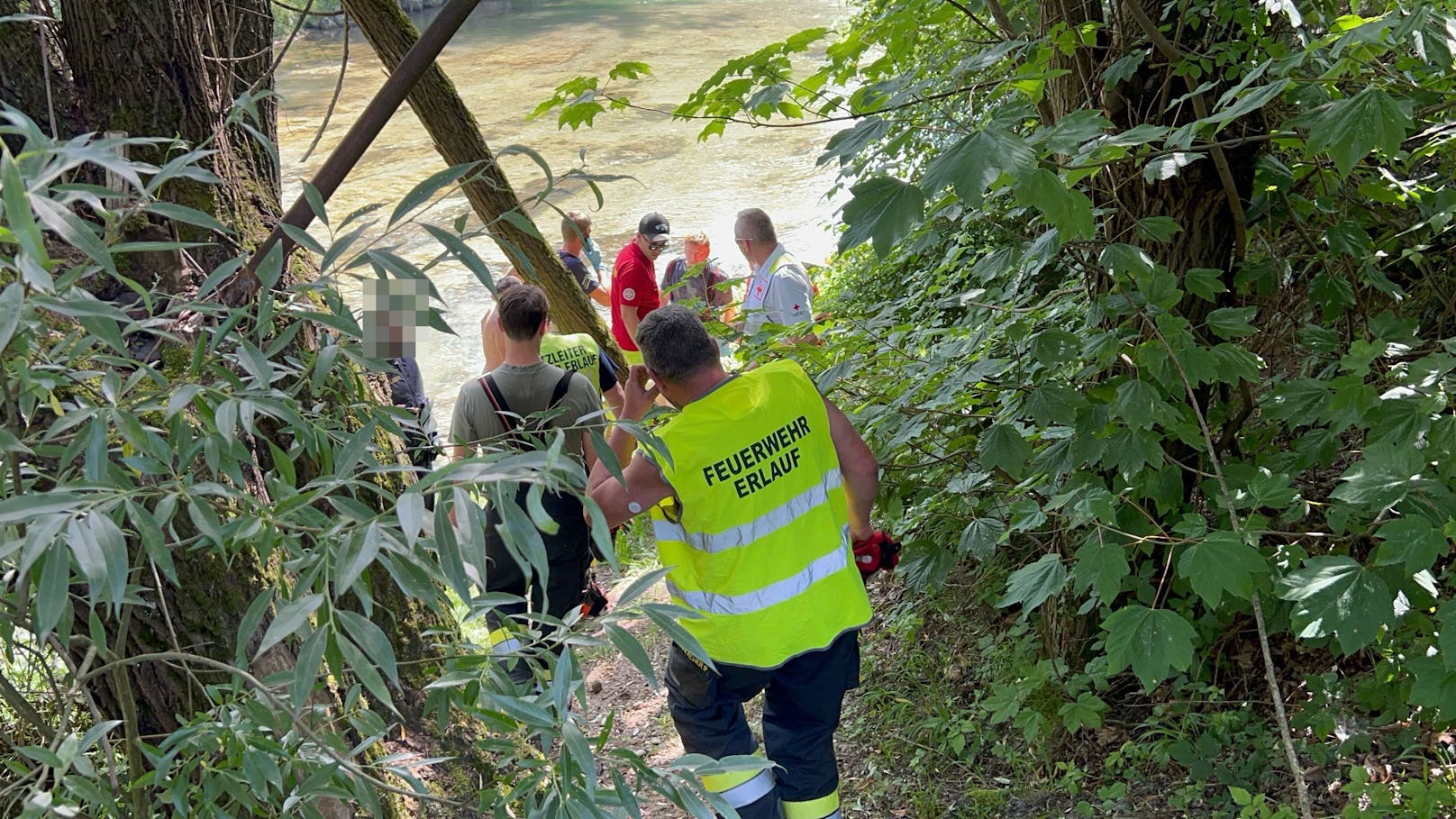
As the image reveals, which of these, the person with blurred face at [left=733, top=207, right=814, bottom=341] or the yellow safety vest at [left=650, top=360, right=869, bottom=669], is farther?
the person with blurred face at [left=733, top=207, right=814, bottom=341]

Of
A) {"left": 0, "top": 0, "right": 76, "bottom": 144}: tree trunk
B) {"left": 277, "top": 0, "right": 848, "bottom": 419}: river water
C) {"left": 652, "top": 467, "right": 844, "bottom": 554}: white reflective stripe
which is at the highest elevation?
{"left": 0, "top": 0, "right": 76, "bottom": 144}: tree trunk

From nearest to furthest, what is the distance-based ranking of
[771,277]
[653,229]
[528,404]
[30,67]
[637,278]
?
[30,67], [528,404], [771,277], [653,229], [637,278]

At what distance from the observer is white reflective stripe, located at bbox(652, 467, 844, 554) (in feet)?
9.55

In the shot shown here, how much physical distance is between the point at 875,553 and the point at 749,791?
0.85m

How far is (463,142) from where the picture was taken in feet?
14.9

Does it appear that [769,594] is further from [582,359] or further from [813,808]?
[582,359]

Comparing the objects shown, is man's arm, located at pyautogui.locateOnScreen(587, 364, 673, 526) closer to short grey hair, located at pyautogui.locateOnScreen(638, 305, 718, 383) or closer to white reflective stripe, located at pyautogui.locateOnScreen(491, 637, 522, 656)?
short grey hair, located at pyautogui.locateOnScreen(638, 305, 718, 383)

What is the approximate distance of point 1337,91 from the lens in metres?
2.42

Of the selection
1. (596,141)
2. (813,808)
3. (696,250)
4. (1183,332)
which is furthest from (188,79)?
(596,141)

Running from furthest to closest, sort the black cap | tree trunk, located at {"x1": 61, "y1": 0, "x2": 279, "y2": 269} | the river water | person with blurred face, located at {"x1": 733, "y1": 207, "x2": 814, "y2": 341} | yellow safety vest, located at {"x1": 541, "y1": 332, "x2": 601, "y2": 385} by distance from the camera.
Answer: the river water
the black cap
person with blurred face, located at {"x1": 733, "y1": 207, "x2": 814, "y2": 341}
yellow safety vest, located at {"x1": 541, "y1": 332, "x2": 601, "y2": 385}
tree trunk, located at {"x1": 61, "y1": 0, "x2": 279, "y2": 269}

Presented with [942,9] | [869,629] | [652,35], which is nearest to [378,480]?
[942,9]

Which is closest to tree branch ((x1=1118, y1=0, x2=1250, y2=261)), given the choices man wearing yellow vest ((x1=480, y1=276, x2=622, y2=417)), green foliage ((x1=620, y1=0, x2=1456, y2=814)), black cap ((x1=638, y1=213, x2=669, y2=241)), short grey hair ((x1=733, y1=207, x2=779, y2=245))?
green foliage ((x1=620, y1=0, x2=1456, y2=814))

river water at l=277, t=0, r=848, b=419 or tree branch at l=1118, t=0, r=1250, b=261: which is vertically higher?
tree branch at l=1118, t=0, r=1250, b=261

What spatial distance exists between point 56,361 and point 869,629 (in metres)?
3.73
